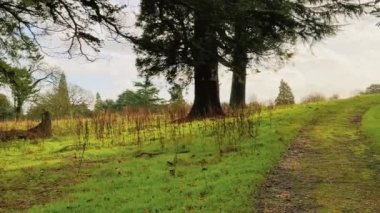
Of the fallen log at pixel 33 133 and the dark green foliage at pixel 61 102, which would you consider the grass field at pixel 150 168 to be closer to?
the fallen log at pixel 33 133

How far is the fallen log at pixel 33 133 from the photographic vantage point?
20.2m

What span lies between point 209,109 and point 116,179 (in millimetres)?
11607

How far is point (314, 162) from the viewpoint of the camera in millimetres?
11914

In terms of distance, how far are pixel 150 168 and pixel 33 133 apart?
10636 millimetres

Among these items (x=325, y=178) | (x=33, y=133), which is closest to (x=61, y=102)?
(x=33, y=133)

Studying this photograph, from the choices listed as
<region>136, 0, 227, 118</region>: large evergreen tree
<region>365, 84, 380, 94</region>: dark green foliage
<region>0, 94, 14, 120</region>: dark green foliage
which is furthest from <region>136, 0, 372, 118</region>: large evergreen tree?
<region>0, 94, 14, 120</region>: dark green foliage

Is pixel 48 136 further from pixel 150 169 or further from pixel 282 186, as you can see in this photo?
pixel 282 186

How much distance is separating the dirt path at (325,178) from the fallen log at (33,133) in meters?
10.3

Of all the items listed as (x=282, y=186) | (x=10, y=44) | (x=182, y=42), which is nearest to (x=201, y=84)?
(x=10, y=44)

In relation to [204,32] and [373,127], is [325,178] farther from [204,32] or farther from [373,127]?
[373,127]

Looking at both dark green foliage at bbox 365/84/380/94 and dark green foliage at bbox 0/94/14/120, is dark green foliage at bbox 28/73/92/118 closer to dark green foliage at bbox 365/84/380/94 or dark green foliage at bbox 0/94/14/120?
dark green foliage at bbox 0/94/14/120

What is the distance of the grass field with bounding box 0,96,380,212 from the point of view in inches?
345

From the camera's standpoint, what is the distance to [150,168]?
11.7 meters

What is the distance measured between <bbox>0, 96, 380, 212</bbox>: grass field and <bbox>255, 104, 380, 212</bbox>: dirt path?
313mm
